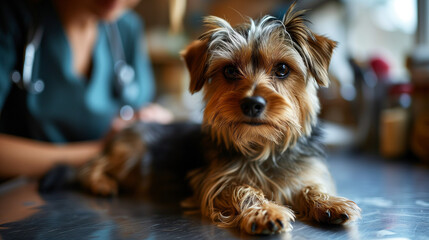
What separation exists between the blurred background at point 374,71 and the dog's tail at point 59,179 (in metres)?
0.82

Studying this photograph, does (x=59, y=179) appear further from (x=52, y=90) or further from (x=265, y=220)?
(x=265, y=220)

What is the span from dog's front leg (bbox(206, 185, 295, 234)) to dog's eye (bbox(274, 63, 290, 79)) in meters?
0.42

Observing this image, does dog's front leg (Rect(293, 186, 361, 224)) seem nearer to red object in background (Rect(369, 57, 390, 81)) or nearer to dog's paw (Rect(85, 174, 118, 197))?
dog's paw (Rect(85, 174, 118, 197))

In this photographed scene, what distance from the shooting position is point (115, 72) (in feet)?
6.75

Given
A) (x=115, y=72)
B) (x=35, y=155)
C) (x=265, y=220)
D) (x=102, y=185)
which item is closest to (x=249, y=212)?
(x=265, y=220)

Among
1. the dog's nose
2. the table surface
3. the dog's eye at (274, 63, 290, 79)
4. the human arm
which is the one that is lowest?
the table surface

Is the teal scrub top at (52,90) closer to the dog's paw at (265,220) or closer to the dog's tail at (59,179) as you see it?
the dog's tail at (59,179)

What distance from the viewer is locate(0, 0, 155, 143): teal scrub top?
1687 millimetres

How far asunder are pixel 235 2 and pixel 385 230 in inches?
86.8

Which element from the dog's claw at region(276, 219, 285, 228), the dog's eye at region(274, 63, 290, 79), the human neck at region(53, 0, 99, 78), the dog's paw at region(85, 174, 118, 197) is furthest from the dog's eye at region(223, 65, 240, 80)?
the human neck at region(53, 0, 99, 78)

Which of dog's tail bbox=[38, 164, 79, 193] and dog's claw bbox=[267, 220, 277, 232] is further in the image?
dog's tail bbox=[38, 164, 79, 193]

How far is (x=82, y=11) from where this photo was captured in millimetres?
1896

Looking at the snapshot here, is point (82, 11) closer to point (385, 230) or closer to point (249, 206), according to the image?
point (249, 206)

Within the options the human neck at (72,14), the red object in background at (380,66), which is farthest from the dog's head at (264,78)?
the red object in background at (380,66)
